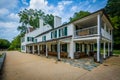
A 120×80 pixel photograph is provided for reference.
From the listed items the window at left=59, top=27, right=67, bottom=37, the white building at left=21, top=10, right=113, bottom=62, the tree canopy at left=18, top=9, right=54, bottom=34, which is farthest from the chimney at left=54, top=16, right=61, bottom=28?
the tree canopy at left=18, top=9, right=54, bottom=34

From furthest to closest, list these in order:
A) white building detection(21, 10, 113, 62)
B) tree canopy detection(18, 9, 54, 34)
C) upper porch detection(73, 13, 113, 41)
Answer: tree canopy detection(18, 9, 54, 34) → white building detection(21, 10, 113, 62) → upper porch detection(73, 13, 113, 41)

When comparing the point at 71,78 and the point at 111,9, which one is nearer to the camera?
the point at 71,78

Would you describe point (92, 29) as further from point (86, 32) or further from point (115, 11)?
point (115, 11)

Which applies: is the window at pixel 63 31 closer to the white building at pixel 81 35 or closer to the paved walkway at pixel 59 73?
the white building at pixel 81 35

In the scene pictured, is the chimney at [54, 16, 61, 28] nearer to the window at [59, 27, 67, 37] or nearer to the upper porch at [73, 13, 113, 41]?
the window at [59, 27, 67, 37]

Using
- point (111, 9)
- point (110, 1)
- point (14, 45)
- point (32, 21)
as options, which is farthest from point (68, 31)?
point (14, 45)

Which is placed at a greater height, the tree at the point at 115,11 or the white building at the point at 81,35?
the tree at the point at 115,11

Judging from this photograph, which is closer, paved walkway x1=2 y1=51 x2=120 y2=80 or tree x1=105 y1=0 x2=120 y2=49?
paved walkway x1=2 y1=51 x2=120 y2=80

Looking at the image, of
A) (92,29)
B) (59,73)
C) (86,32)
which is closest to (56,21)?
(86,32)

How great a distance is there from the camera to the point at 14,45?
55.1 m

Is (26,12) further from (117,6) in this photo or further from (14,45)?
(117,6)

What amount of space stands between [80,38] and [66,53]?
3.60m

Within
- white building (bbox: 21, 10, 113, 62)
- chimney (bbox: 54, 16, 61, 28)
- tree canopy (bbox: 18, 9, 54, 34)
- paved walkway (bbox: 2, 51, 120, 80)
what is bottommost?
paved walkway (bbox: 2, 51, 120, 80)

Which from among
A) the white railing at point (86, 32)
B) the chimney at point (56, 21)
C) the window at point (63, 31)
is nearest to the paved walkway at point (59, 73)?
the white railing at point (86, 32)
